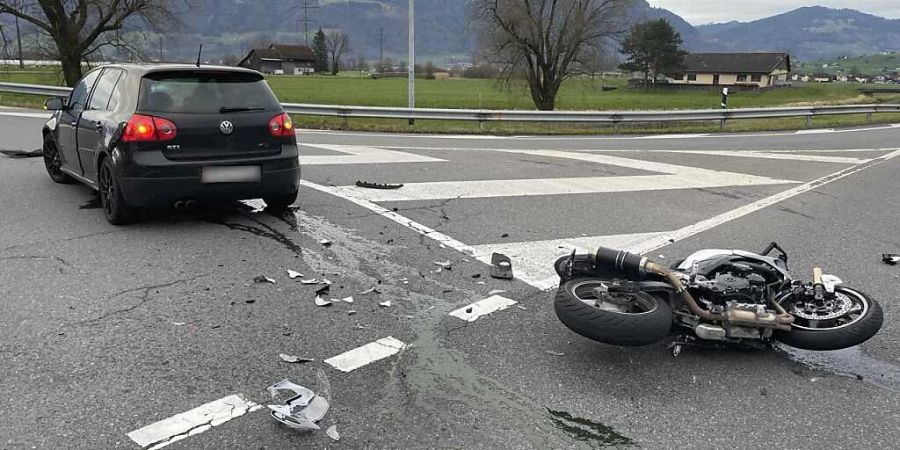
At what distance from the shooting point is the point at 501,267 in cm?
525

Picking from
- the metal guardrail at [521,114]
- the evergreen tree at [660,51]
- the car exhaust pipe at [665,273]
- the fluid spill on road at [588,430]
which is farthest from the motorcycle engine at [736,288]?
the evergreen tree at [660,51]

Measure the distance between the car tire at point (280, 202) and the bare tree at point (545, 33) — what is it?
25897 millimetres

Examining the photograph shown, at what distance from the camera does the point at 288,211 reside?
7.23 metres

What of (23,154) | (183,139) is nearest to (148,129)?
(183,139)

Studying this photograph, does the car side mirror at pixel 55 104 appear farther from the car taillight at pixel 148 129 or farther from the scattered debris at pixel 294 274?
the scattered debris at pixel 294 274

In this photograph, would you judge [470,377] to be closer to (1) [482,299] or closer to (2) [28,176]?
(1) [482,299]

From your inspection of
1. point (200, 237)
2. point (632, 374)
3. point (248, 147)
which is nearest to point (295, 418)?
point (632, 374)

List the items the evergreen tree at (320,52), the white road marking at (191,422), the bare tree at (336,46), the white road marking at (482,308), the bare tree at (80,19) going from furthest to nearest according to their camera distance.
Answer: the bare tree at (336,46) < the evergreen tree at (320,52) < the bare tree at (80,19) < the white road marking at (482,308) < the white road marking at (191,422)

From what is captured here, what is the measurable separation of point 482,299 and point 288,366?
161 cm

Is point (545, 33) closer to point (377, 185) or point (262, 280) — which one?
point (377, 185)

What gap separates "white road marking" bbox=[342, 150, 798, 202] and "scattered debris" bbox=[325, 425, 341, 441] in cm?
499

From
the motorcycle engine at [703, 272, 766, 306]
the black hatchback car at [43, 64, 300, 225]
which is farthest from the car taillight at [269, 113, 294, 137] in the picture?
the motorcycle engine at [703, 272, 766, 306]

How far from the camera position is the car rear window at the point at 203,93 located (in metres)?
6.21

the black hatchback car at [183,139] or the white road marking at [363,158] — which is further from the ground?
the black hatchback car at [183,139]
